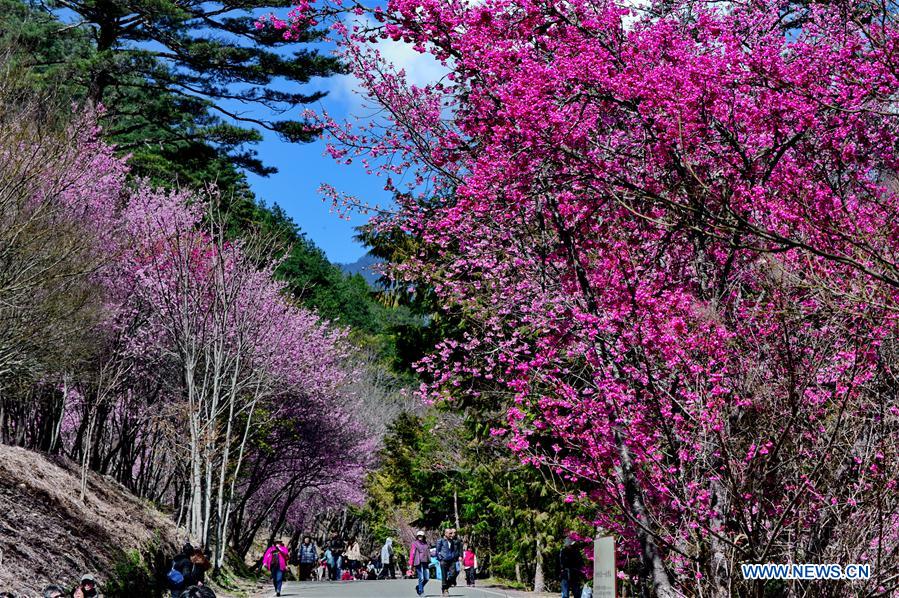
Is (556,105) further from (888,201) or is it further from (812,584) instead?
(812,584)

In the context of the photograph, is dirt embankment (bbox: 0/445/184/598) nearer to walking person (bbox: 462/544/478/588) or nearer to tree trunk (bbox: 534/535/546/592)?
tree trunk (bbox: 534/535/546/592)

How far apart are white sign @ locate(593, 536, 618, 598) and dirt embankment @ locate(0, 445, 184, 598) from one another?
29.3ft

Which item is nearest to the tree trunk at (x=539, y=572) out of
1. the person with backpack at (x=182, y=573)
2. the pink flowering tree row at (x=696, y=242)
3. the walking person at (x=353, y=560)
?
the person with backpack at (x=182, y=573)

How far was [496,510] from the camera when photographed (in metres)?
25.6

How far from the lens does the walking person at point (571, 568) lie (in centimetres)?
1783

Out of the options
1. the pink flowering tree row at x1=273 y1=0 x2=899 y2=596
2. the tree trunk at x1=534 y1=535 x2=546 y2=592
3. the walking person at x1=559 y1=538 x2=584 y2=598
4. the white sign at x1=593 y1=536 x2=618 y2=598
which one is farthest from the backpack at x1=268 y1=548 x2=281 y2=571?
the white sign at x1=593 y1=536 x2=618 y2=598

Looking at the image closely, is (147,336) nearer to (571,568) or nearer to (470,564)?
(470,564)

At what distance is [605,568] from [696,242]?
3720mm

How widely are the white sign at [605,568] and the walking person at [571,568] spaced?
10.6 m

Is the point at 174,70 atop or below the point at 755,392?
atop

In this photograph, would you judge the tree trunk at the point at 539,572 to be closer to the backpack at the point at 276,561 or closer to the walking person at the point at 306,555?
the backpack at the point at 276,561

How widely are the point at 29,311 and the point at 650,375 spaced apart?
1184cm

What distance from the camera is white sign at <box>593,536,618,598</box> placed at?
7137 millimetres

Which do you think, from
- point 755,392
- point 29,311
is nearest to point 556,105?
Answer: point 755,392
